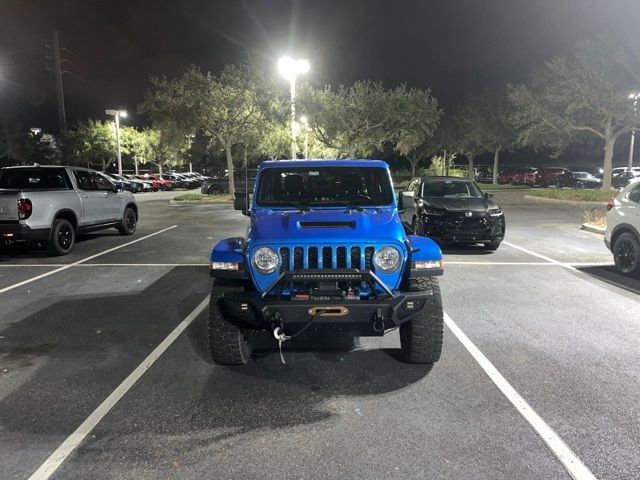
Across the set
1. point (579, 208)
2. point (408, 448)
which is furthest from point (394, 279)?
point (579, 208)

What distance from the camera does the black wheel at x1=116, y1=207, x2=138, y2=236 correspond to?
1327 cm

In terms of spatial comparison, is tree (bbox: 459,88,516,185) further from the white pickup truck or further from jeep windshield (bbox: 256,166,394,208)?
jeep windshield (bbox: 256,166,394,208)

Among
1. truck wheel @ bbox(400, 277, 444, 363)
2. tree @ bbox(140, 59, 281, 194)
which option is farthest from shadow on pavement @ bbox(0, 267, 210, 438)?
tree @ bbox(140, 59, 281, 194)

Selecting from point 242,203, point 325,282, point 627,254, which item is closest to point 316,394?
point 325,282

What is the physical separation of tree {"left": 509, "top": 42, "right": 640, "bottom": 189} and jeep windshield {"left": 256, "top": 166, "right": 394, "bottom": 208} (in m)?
21.4

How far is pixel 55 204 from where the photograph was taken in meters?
10.4

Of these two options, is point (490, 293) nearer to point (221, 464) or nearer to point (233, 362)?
point (233, 362)

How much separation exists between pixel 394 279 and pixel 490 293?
3.58 m

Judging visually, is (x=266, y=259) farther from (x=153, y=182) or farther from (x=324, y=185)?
(x=153, y=182)

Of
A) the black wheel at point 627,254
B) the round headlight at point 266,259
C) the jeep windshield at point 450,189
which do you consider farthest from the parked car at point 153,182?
the round headlight at point 266,259

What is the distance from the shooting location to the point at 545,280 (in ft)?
26.7

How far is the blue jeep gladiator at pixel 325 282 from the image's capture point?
3980 mm

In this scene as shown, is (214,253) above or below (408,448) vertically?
above

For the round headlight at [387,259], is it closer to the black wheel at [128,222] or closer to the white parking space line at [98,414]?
the white parking space line at [98,414]
